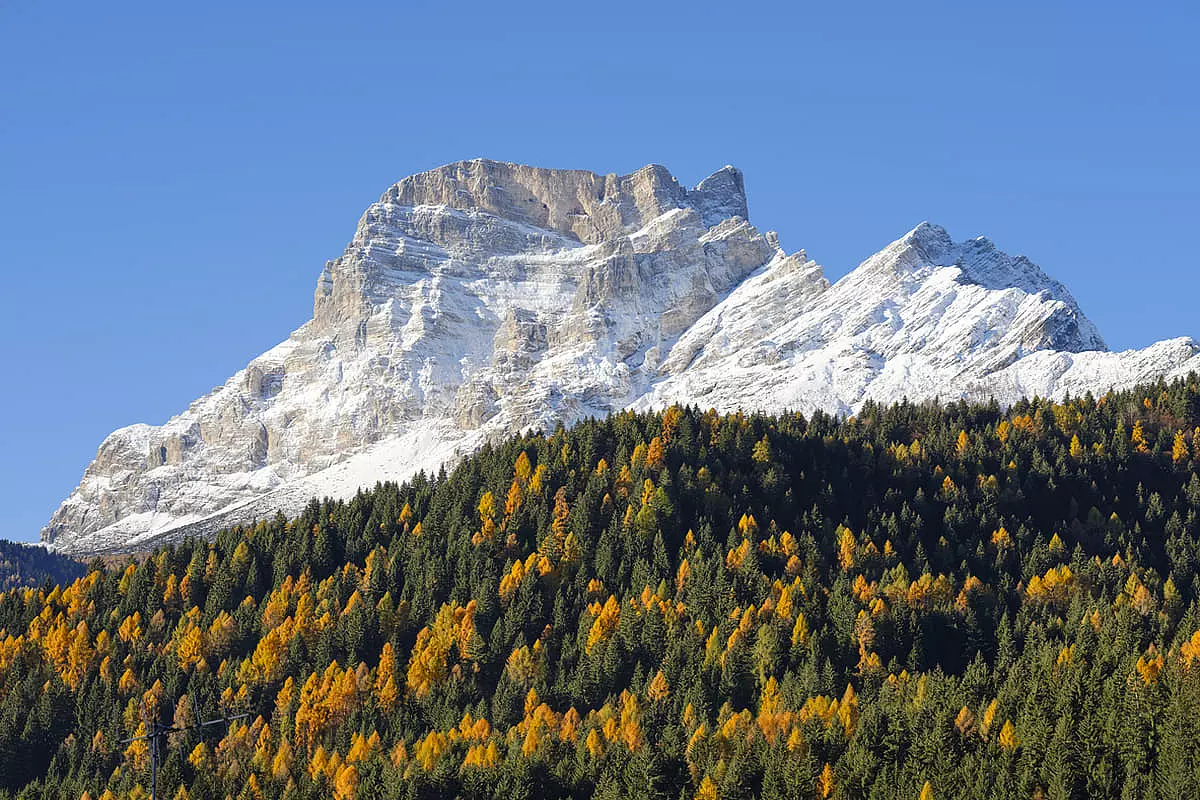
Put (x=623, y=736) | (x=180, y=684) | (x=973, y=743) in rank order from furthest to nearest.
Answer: (x=180, y=684)
(x=623, y=736)
(x=973, y=743)

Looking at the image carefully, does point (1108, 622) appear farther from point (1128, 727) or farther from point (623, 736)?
point (623, 736)


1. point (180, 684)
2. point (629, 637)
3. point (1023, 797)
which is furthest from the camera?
point (180, 684)

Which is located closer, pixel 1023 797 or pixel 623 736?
pixel 1023 797

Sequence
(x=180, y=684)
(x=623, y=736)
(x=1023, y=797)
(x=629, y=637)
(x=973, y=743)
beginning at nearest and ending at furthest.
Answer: (x=1023, y=797)
(x=973, y=743)
(x=623, y=736)
(x=629, y=637)
(x=180, y=684)

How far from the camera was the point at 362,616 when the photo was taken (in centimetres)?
19588

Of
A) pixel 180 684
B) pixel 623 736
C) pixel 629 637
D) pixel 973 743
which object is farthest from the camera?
pixel 180 684

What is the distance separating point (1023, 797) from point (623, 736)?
39153mm

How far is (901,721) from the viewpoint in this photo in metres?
147

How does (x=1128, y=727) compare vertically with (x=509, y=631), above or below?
below

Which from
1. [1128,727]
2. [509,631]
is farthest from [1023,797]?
[509,631]

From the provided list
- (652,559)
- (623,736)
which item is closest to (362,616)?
(652,559)

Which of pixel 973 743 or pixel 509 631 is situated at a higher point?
pixel 509 631

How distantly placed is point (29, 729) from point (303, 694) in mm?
28986

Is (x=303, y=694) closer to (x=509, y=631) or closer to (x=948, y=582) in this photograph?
(x=509, y=631)
